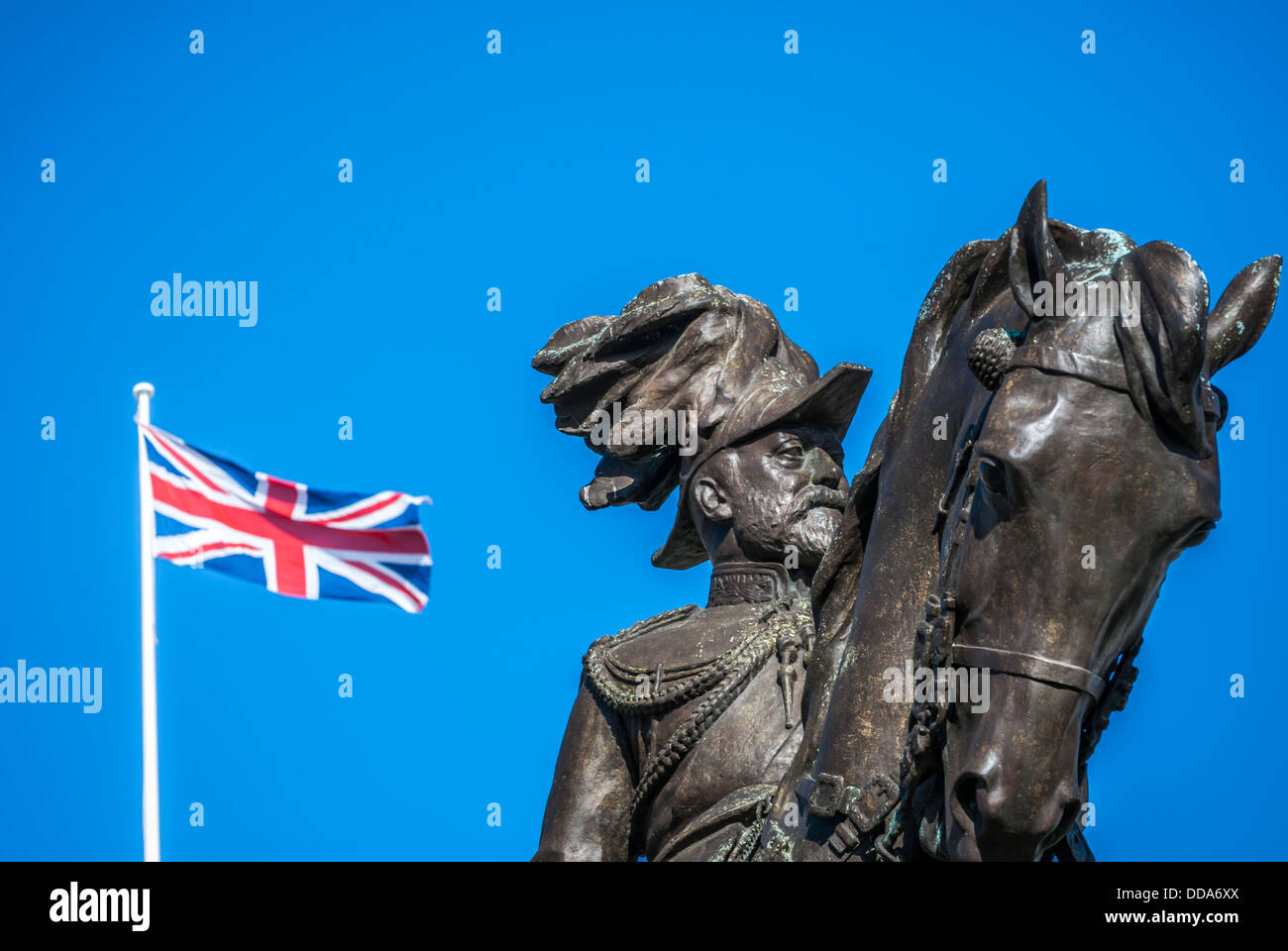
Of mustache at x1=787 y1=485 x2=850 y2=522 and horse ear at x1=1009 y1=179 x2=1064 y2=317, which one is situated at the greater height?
horse ear at x1=1009 y1=179 x2=1064 y2=317

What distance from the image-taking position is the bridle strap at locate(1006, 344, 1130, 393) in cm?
519

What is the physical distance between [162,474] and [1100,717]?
10.8 meters

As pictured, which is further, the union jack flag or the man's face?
the union jack flag

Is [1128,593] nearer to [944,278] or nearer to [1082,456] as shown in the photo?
[1082,456]

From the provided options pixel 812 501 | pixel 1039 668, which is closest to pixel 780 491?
pixel 812 501

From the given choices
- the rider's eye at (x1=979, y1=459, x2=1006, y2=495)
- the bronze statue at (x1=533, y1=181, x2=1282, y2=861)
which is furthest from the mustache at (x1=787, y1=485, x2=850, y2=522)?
the rider's eye at (x1=979, y1=459, x2=1006, y2=495)

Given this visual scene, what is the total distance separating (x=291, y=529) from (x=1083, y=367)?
10.8 m

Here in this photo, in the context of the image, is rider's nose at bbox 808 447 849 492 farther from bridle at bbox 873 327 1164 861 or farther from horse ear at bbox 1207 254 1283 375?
horse ear at bbox 1207 254 1283 375

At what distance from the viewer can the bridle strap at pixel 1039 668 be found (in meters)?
5.09

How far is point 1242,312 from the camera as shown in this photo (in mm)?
5617

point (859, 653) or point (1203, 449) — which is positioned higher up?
point (1203, 449)
